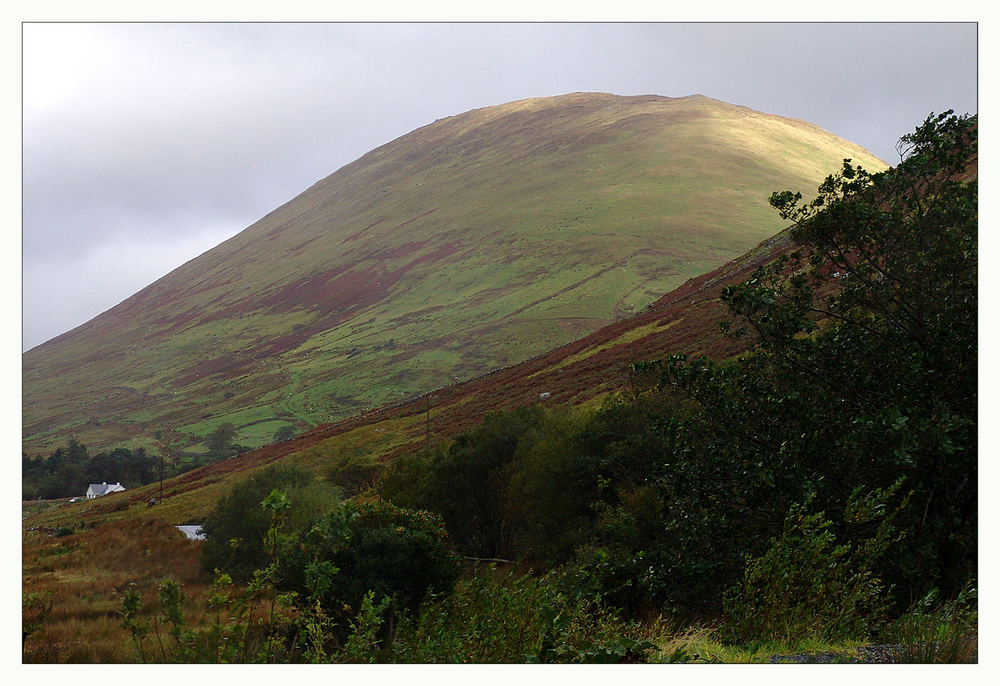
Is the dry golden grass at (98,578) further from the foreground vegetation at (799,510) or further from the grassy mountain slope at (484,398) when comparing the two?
the grassy mountain slope at (484,398)

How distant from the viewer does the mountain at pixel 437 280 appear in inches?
3438

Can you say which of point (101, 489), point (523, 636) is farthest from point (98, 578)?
point (101, 489)

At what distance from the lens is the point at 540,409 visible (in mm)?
24406

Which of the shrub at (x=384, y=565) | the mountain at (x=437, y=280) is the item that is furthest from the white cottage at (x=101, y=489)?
the shrub at (x=384, y=565)

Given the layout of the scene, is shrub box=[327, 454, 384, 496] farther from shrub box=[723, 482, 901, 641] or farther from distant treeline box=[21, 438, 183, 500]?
shrub box=[723, 482, 901, 641]

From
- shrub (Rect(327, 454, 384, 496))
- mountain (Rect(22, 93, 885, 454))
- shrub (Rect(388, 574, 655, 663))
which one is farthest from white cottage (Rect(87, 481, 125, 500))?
shrub (Rect(388, 574, 655, 663))

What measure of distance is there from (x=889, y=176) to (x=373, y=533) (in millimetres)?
9205

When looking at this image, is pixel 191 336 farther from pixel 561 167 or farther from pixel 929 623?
pixel 929 623

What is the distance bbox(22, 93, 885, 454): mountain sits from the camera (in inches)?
3438

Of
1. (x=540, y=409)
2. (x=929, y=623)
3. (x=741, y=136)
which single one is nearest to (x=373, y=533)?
(x=929, y=623)

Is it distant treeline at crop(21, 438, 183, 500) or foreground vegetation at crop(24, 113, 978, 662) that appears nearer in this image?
foreground vegetation at crop(24, 113, 978, 662)

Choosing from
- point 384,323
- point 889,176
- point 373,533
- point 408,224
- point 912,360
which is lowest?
point 373,533

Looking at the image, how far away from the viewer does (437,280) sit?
115m

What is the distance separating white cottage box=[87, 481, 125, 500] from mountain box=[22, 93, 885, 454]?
30.4 m
